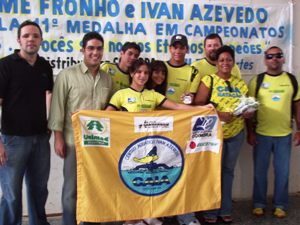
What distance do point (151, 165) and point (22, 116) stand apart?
1.22 m

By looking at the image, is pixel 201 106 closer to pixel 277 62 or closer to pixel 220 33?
pixel 277 62

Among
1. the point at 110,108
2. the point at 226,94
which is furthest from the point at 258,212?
the point at 110,108

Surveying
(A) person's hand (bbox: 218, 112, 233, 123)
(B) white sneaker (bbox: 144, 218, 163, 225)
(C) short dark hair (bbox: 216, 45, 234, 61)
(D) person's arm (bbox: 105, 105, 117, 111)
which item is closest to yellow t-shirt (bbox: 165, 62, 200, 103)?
(C) short dark hair (bbox: 216, 45, 234, 61)

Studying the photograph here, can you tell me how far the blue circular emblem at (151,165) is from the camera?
3527mm

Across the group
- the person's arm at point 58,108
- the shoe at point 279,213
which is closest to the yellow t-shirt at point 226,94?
the shoe at point 279,213

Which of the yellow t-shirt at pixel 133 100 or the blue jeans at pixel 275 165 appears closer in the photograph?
the yellow t-shirt at pixel 133 100

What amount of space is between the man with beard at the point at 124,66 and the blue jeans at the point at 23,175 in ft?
2.89

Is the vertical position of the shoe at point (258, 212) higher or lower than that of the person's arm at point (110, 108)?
lower

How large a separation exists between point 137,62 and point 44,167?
1287mm

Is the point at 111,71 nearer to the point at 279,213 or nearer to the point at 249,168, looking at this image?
the point at 249,168

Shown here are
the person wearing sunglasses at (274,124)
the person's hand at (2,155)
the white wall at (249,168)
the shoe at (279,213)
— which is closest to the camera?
the person's hand at (2,155)

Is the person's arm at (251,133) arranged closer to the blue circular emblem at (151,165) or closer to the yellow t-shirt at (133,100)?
the blue circular emblem at (151,165)

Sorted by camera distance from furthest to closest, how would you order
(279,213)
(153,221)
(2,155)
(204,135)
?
(279,213)
(153,221)
(204,135)
(2,155)

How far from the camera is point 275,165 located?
4395 millimetres
